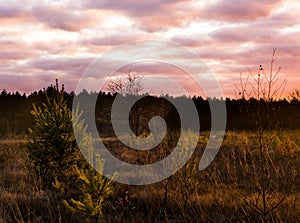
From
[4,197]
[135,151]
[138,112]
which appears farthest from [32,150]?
[138,112]

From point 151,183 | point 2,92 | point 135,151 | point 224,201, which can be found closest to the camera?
point 224,201

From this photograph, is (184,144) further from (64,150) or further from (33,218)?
(33,218)

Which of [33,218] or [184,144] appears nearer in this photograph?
[33,218]

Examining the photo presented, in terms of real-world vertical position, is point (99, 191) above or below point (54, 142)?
below

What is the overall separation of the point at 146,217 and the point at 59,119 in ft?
9.22

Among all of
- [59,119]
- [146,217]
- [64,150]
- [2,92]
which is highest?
[2,92]

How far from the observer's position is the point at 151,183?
9.38m

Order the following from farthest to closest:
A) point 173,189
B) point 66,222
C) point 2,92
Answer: point 2,92 < point 173,189 < point 66,222

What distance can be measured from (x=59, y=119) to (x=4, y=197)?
6.74ft

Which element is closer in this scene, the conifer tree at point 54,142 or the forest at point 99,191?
the forest at point 99,191

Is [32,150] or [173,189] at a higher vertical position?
[32,150]

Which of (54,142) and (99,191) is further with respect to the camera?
(54,142)

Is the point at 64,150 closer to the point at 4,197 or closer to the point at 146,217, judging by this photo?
the point at 4,197

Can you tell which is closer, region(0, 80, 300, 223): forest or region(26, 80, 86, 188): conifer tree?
region(0, 80, 300, 223): forest
